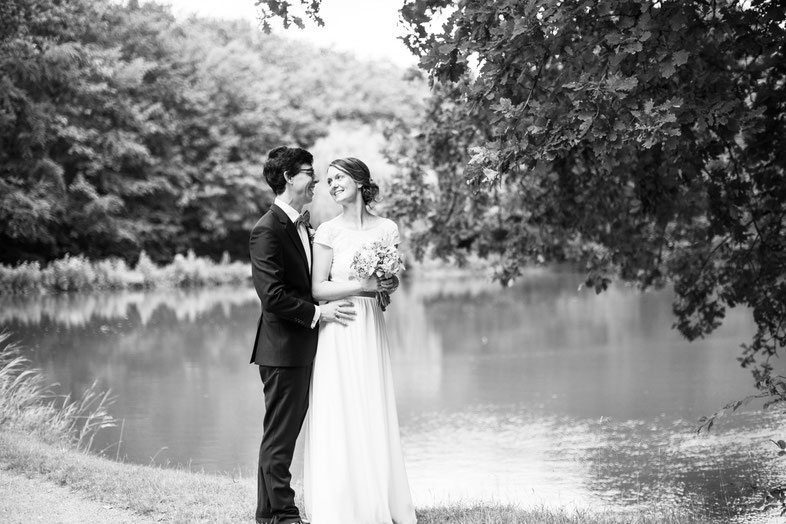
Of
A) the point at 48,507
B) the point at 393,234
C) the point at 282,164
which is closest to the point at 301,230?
the point at 282,164

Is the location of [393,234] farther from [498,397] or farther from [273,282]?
[498,397]

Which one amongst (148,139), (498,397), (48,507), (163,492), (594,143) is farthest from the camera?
(148,139)

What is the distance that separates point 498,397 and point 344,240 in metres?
7.71

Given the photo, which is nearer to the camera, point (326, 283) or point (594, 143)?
point (326, 283)

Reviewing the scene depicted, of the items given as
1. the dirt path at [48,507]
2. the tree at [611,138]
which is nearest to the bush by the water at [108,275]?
the tree at [611,138]

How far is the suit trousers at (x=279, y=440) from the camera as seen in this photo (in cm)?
439

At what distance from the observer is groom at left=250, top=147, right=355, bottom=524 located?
14.2ft

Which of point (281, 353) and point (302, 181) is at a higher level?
point (302, 181)

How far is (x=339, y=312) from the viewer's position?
14.5 ft

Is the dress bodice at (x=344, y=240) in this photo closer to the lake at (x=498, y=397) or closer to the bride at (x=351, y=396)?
the bride at (x=351, y=396)

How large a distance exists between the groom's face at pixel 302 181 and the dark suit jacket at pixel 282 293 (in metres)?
0.15

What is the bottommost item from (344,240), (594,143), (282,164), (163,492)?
(163,492)

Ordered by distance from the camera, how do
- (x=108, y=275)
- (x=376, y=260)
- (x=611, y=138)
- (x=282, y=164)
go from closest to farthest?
(x=376, y=260) < (x=282, y=164) < (x=611, y=138) < (x=108, y=275)

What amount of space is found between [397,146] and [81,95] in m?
21.6
